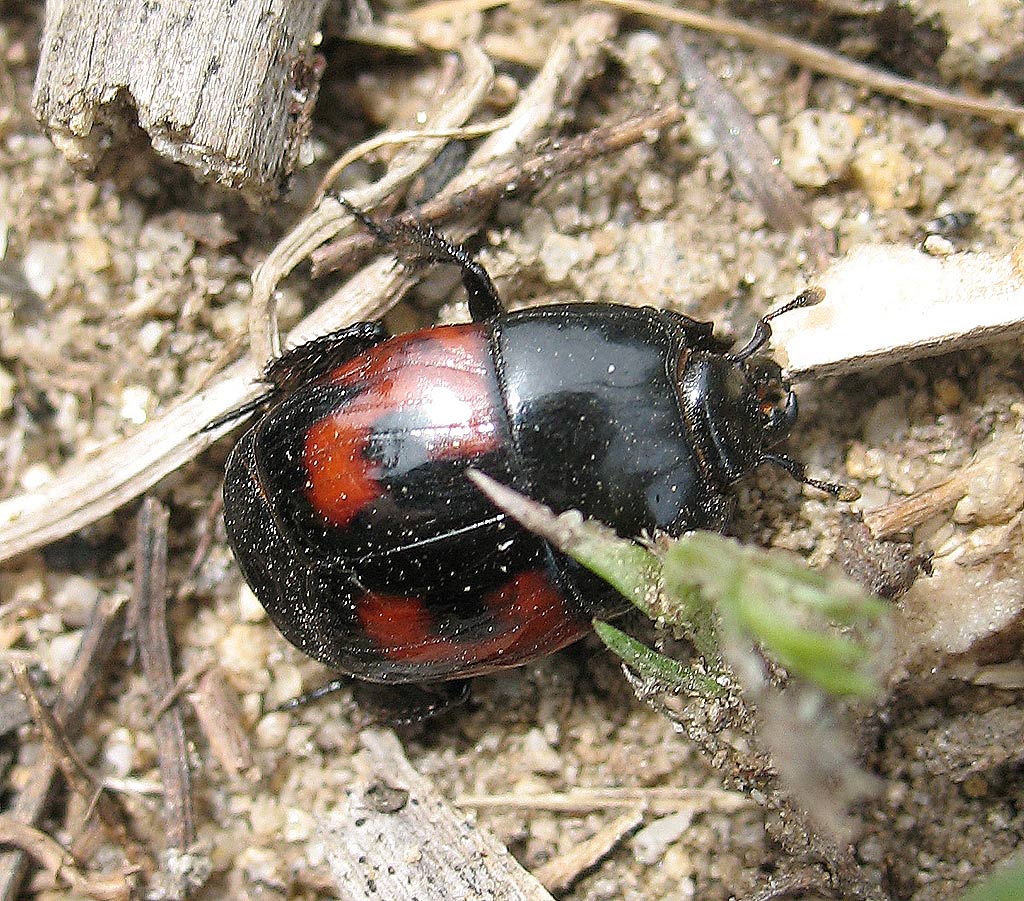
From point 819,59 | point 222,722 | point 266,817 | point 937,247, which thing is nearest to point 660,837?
point 266,817

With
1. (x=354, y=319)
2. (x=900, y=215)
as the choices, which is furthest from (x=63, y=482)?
(x=900, y=215)

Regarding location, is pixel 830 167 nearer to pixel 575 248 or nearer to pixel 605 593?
pixel 575 248

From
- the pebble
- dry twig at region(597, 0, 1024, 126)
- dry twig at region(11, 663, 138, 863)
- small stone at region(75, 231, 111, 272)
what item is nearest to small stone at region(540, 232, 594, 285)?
the pebble

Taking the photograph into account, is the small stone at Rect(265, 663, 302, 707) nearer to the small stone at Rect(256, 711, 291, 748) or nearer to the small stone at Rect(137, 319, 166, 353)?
the small stone at Rect(256, 711, 291, 748)

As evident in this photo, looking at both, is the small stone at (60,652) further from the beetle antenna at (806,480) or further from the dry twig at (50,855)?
the beetle antenna at (806,480)

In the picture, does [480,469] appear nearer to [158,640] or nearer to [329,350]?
[329,350]
